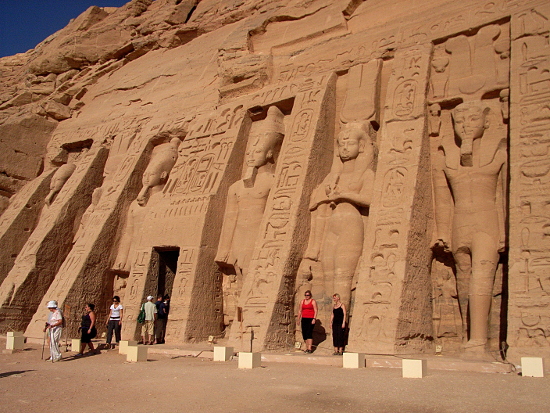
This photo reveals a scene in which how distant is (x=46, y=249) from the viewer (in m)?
12.3

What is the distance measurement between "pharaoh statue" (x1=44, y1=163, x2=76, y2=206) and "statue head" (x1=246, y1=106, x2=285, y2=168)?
618 centimetres

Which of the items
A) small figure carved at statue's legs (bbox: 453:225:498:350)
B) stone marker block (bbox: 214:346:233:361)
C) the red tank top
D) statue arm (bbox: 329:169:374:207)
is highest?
statue arm (bbox: 329:169:374:207)

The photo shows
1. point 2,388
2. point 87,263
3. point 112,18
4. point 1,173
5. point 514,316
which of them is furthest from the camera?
point 112,18

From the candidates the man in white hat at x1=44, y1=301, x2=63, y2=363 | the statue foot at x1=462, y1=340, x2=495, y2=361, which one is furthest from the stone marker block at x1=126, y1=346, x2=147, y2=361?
the statue foot at x1=462, y1=340, x2=495, y2=361

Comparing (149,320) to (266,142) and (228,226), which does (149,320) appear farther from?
(266,142)

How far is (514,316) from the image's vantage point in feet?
20.4

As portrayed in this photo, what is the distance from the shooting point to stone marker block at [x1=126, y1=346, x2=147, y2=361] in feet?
23.5

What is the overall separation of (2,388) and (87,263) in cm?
607

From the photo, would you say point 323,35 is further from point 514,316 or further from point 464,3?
point 514,316

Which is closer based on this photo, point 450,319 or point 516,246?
point 516,246

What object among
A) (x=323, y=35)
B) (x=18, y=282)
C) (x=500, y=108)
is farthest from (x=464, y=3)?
(x=18, y=282)

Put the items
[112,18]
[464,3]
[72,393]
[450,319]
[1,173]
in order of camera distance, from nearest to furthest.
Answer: [72,393] < [450,319] < [464,3] < [1,173] < [112,18]

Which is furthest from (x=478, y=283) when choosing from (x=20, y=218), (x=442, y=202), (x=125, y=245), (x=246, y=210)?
(x=20, y=218)

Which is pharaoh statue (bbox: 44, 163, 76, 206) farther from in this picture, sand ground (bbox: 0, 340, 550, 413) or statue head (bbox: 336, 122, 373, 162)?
Result: statue head (bbox: 336, 122, 373, 162)
